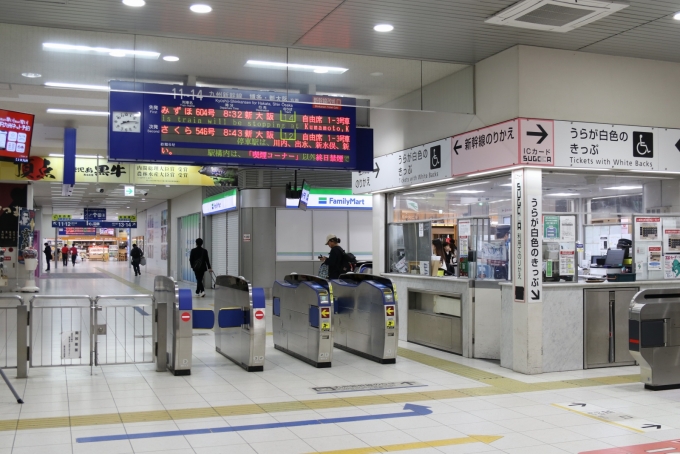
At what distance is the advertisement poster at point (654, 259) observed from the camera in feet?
28.5

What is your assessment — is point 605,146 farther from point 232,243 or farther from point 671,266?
point 232,243

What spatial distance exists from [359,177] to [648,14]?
18.4 feet

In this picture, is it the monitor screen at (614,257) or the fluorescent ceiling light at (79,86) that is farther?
the monitor screen at (614,257)

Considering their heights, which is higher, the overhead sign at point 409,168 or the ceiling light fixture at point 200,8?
the ceiling light fixture at point 200,8

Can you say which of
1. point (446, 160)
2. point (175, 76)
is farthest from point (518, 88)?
point (175, 76)

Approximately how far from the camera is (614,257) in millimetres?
9148

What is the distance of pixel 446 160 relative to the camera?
9.12m

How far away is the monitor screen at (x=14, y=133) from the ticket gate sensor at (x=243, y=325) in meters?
4.27

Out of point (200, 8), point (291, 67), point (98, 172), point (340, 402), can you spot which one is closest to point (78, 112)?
point (291, 67)

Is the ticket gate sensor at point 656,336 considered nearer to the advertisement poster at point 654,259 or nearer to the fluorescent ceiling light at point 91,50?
the advertisement poster at point 654,259

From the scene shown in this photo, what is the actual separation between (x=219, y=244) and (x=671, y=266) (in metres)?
14.2

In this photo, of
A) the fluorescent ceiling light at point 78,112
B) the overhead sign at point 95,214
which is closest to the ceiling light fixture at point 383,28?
the fluorescent ceiling light at point 78,112

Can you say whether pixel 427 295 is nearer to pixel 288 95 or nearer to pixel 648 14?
pixel 288 95

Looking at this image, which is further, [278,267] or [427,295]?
[278,267]
